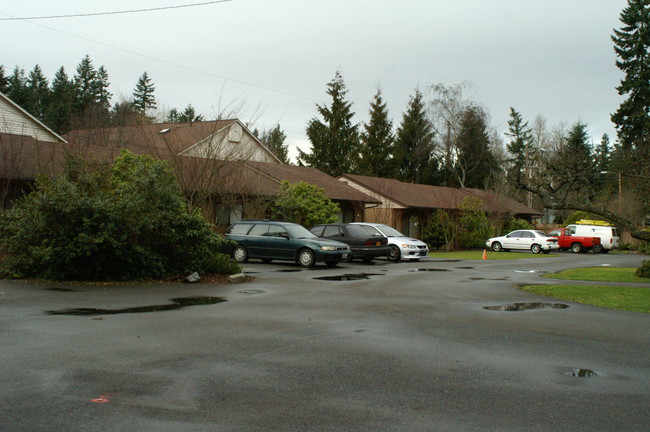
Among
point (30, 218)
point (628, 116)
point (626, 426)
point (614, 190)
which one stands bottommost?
point (626, 426)

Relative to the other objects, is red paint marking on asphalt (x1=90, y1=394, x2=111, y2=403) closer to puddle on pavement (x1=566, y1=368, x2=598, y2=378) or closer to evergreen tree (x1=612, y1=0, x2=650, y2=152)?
puddle on pavement (x1=566, y1=368, x2=598, y2=378)

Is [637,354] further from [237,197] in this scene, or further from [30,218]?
[237,197]

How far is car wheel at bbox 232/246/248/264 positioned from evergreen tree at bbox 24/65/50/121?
47799 mm

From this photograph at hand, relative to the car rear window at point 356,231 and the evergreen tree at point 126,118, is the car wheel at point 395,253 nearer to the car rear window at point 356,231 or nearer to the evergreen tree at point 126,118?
the car rear window at point 356,231

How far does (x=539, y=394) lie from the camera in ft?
18.9

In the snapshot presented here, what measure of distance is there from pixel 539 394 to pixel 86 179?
513 inches

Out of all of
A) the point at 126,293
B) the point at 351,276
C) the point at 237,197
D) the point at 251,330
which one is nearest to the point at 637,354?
the point at 251,330

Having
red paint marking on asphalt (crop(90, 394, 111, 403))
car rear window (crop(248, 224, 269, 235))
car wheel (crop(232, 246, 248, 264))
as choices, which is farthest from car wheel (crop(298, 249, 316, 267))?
red paint marking on asphalt (crop(90, 394, 111, 403))

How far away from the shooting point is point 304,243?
22.0m

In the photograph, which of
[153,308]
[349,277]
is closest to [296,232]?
[349,277]

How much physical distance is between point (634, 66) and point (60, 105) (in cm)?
5369

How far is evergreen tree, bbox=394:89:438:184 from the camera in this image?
65688 mm

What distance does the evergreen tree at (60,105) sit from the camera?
59.5 m

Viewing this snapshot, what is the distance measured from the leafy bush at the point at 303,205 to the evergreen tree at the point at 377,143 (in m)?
32.8
